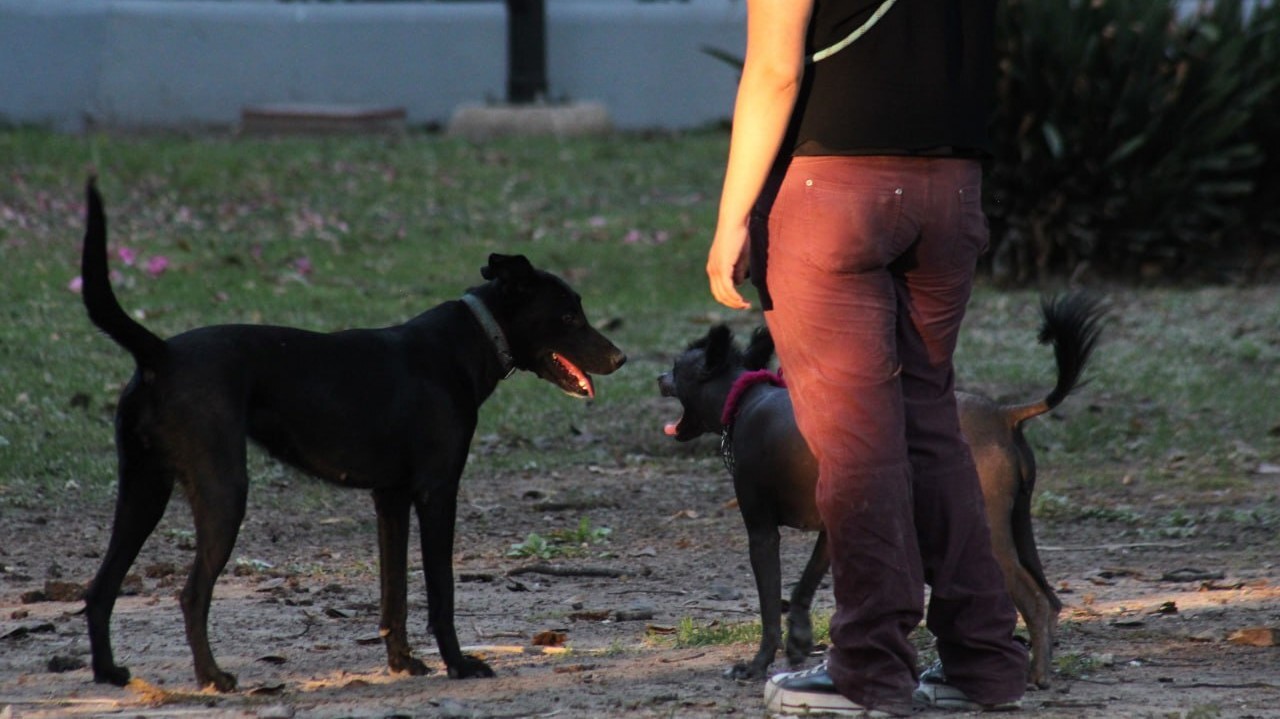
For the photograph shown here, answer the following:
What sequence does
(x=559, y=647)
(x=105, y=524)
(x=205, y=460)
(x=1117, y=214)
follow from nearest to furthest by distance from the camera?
1. (x=205, y=460)
2. (x=559, y=647)
3. (x=105, y=524)
4. (x=1117, y=214)

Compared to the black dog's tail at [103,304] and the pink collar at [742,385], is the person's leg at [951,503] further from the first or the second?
the black dog's tail at [103,304]

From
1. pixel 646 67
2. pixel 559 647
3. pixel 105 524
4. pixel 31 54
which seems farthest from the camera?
pixel 646 67

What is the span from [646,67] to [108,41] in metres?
6.18

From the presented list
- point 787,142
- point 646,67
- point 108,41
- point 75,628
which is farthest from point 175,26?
point 787,142

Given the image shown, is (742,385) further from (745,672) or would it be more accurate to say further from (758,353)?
(745,672)

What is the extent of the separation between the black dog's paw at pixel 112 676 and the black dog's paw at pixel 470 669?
32.7 inches

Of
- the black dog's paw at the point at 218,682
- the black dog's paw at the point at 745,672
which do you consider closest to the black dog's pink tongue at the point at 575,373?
the black dog's paw at the point at 745,672

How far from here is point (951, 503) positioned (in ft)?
13.0

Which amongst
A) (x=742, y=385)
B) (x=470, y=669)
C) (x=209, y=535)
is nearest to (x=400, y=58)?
(x=742, y=385)

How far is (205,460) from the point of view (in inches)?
169

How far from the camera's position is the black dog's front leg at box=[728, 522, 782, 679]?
4500mm

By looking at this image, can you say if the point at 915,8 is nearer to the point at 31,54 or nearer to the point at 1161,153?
the point at 1161,153

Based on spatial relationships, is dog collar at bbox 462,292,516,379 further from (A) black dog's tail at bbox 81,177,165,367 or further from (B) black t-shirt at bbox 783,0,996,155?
(B) black t-shirt at bbox 783,0,996,155

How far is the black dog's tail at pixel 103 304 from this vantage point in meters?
4.24
